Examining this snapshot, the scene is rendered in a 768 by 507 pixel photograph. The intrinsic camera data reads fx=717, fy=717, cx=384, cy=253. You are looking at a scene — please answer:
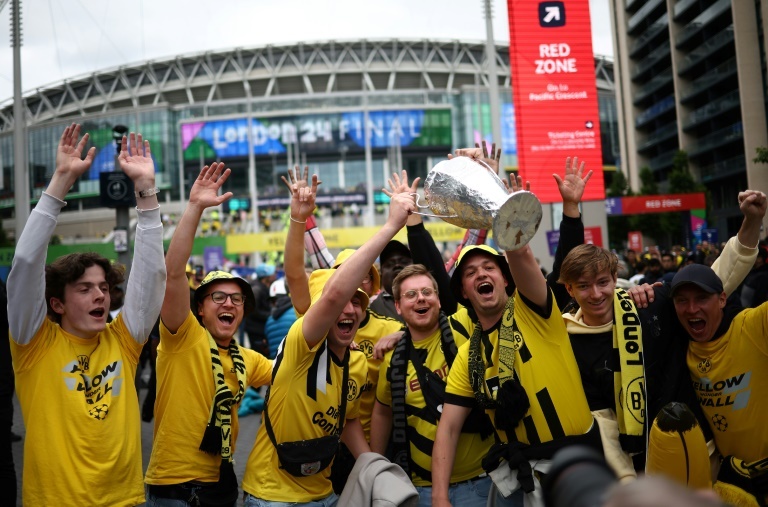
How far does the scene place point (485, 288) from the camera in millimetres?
3086

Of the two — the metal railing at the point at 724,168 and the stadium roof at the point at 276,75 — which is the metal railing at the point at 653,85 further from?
the stadium roof at the point at 276,75

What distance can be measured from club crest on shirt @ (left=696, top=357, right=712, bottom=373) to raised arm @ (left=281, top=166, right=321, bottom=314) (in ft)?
Result: 6.02

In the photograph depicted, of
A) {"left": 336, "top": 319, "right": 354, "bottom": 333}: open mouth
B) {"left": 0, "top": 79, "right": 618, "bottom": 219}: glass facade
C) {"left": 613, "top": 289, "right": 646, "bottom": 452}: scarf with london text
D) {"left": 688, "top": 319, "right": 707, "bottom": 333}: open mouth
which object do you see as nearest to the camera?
{"left": 613, "top": 289, "right": 646, "bottom": 452}: scarf with london text

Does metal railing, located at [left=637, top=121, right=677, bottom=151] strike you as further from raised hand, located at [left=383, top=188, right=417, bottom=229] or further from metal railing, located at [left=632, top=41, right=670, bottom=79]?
raised hand, located at [left=383, top=188, right=417, bottom=229]

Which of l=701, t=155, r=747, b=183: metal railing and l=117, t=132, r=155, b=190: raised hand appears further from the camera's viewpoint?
l=701, t=155, r=747, b=183: metal railing

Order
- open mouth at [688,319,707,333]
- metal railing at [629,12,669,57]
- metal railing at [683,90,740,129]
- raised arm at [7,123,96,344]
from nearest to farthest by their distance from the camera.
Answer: raised arm at [7,123,96,344], open mouth at [688,319,707,333], metal railing at [683,90,740,129], metal railing at [629,12,669,57]

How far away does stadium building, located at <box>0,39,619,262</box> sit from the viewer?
3147 inches

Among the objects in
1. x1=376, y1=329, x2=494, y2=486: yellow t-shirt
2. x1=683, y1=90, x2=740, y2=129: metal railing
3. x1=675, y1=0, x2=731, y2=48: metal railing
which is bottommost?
x1=376, y1=329, x2=494, y2=486: yellow t-shirt

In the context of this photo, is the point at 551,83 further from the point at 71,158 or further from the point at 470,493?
the point at 71,158

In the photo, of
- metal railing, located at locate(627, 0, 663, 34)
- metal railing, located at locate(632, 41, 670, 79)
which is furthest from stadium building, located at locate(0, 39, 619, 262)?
metal railing, located at locate(627, 0, 663, 34)

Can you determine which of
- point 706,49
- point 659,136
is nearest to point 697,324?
point 706,49

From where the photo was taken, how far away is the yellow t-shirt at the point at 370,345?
12.1ft

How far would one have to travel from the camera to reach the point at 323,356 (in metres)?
2.97

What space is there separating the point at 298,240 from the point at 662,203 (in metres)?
31.6
